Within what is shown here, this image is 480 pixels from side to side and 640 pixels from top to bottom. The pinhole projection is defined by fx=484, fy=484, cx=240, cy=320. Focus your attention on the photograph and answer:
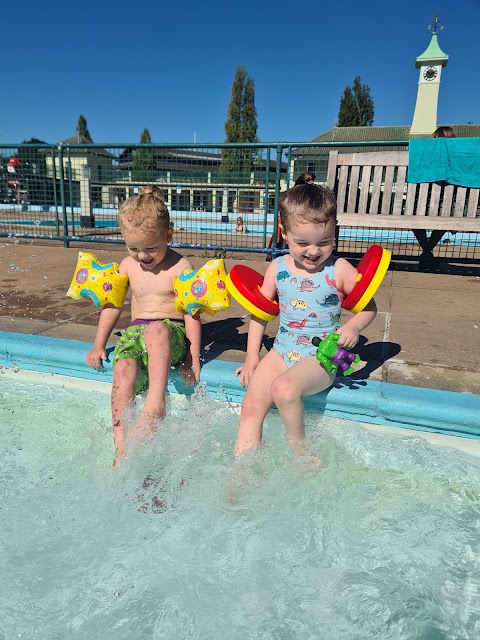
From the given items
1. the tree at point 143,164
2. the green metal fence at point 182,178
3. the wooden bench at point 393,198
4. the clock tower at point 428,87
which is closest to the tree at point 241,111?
the clock tower at point 428,87

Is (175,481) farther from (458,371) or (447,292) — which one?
(447,292)

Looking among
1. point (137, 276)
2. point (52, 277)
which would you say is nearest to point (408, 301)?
point (137, 276)

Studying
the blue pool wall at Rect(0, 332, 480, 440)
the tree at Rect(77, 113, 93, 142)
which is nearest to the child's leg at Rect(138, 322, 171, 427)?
the blue pool wall at Rect(0, 332, 480, 440)

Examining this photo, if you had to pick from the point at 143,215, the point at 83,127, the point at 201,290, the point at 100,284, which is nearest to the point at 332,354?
the point at 201,290

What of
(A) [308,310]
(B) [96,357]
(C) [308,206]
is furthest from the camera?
(B) [96,357]

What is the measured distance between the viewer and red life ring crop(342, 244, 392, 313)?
2.17 meters

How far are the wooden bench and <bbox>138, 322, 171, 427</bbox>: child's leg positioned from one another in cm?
369

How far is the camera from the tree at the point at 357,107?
43.0 meters

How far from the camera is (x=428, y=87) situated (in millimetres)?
31781

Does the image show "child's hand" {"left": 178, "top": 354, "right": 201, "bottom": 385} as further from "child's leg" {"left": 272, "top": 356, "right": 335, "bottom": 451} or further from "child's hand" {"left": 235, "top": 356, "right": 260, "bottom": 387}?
"child's leg" {"left": 272, "top": 356, "right": 335, "bottom": 451}

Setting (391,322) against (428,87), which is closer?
(391,322)

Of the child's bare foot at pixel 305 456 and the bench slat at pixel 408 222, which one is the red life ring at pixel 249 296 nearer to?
the child's bare foot at pixel 305 456

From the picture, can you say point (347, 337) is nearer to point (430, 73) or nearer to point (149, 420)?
point (149, 420)

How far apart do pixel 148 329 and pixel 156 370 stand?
23cm
